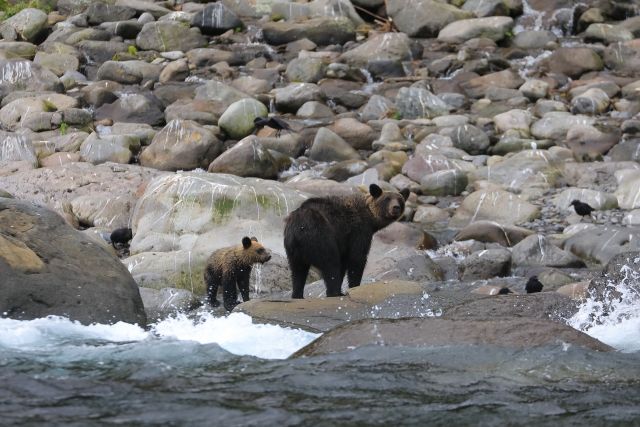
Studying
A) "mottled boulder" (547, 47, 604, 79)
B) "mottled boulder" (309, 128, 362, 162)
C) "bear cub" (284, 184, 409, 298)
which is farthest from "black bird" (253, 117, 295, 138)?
"bear cub" (284, 184, 409, 298)

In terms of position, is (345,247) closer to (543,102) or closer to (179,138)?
(179,138)

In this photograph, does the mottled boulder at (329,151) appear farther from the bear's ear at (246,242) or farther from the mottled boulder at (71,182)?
the bear's ear at (246,242)

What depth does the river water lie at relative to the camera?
4.41 metres

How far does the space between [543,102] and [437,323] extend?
1863cm

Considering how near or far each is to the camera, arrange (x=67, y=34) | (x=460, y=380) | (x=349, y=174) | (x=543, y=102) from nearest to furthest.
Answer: (x=460, y=380)
(x=349, y=174)
(x=543, y=102)
(x=67, y=34)

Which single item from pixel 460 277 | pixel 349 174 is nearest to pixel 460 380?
pixel 460 277

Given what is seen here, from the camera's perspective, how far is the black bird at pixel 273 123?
67.9 ft

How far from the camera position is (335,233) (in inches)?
347

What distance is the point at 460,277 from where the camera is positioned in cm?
1267

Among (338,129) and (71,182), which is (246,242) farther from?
(338,129)

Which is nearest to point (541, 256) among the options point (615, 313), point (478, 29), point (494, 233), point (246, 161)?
point (494, 233)

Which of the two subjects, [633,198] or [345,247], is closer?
[345,247]

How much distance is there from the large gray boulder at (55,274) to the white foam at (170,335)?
0.68ft

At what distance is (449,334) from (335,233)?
10.1 feet
